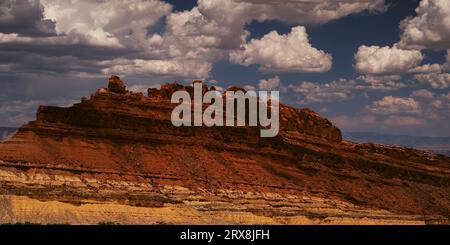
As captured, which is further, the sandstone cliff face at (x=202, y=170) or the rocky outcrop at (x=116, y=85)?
the rocky outcrop at (x=116, y=85)

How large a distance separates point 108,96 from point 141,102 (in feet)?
22.2

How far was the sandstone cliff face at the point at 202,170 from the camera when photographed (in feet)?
353

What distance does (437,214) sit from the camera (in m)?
132

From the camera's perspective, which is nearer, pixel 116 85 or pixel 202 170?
pixel 202 170

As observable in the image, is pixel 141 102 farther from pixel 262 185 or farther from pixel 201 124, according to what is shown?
pixel 262 185

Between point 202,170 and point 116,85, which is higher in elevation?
point 116,85

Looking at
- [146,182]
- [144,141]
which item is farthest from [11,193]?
[144,141]

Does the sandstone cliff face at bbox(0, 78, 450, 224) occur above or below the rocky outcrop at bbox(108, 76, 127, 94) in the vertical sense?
below

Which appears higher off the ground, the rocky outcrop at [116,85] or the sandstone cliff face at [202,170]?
the rocky outcrop at [116,85]

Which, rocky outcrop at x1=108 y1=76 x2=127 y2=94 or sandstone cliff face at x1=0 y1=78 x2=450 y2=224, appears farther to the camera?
rocky outcrop at x1=108 y1=76 x2=127 y2=94

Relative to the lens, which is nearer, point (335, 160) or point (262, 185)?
point (262, 185)

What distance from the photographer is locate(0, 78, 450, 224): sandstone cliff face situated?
10762 cm

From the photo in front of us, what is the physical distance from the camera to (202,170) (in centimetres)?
13175
